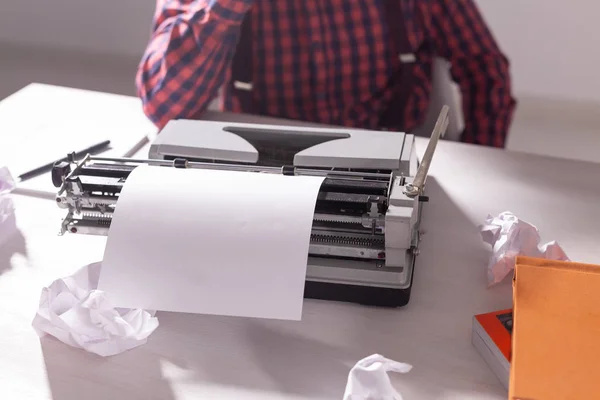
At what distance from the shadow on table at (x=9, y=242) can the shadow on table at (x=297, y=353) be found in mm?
190

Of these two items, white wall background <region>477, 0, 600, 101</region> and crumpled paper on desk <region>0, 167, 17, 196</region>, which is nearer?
crumpled paper on desk <region>0, 167, 17, 196</region>

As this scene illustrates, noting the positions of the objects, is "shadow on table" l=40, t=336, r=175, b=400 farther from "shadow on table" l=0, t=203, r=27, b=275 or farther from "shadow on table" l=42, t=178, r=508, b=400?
"shadow on table" l=0, t=203, r=27, b=275

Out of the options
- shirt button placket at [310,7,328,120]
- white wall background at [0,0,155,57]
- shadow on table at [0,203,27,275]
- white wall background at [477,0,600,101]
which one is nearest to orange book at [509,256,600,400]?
shadow on table at [0,203,27,275]

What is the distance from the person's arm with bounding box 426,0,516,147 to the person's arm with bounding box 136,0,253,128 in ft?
1.55

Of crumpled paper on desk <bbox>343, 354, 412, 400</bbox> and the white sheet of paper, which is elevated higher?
the white sheet of paper

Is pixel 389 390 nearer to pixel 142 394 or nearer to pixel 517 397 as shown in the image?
pixel 517 397

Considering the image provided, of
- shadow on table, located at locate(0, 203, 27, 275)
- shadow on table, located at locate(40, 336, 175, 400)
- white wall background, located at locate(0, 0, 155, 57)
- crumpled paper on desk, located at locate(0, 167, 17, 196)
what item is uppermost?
crumpled paper on desk, located at locate(0, 167, 17, 196)

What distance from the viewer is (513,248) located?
2.98 ft

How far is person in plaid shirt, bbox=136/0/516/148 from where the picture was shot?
154 cm

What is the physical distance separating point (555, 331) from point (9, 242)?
72 cm

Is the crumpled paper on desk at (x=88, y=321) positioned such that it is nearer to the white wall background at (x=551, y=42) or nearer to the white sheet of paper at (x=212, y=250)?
the white sheet of paper at (x=212, y=250)

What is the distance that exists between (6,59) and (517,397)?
10.5 feet

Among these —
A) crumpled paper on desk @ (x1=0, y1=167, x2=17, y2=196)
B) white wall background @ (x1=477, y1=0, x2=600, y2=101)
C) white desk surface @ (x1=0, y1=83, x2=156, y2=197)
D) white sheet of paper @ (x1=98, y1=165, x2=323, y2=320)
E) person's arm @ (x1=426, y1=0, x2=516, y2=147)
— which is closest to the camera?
white sheet of paper @ (x1=98, y1=165, x2=323, y2=320)

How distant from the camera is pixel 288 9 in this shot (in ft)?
5.08
